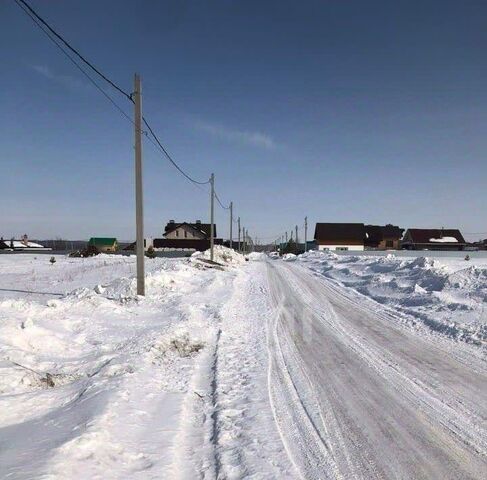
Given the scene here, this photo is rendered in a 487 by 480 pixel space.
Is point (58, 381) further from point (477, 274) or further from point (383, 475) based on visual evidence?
point (477, 274)

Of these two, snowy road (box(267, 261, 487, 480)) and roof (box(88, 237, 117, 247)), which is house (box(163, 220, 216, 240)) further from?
snowy road (box(267, 261, 487, 480))

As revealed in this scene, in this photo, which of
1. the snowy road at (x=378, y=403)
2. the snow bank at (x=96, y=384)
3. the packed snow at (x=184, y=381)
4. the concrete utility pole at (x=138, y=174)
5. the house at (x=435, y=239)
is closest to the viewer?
the snow bank at (x=96, y=384)

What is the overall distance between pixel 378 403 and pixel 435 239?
289ft

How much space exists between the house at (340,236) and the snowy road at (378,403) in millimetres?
78598

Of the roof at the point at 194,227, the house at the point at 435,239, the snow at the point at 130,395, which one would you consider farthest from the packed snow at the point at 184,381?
the house at the point at 435,239

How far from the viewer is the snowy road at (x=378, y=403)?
387cm

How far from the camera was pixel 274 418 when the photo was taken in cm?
475

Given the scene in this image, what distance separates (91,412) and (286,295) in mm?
11743

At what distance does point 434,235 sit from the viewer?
8669 cm

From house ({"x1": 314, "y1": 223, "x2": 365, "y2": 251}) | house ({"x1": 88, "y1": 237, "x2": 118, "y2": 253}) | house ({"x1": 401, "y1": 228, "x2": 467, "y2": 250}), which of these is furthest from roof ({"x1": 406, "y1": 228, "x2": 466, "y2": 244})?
house ({"x1": 88, "y1": 237, "x2": 118, "y2": 253})

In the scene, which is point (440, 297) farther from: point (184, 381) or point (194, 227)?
point (194, 227)

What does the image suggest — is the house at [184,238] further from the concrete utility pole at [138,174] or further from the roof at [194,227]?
the concrete utility pole at [138,174]

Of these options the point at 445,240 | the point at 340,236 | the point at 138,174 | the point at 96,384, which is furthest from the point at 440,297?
the point at 445,240

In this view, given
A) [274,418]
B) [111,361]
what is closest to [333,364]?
[274,418]
